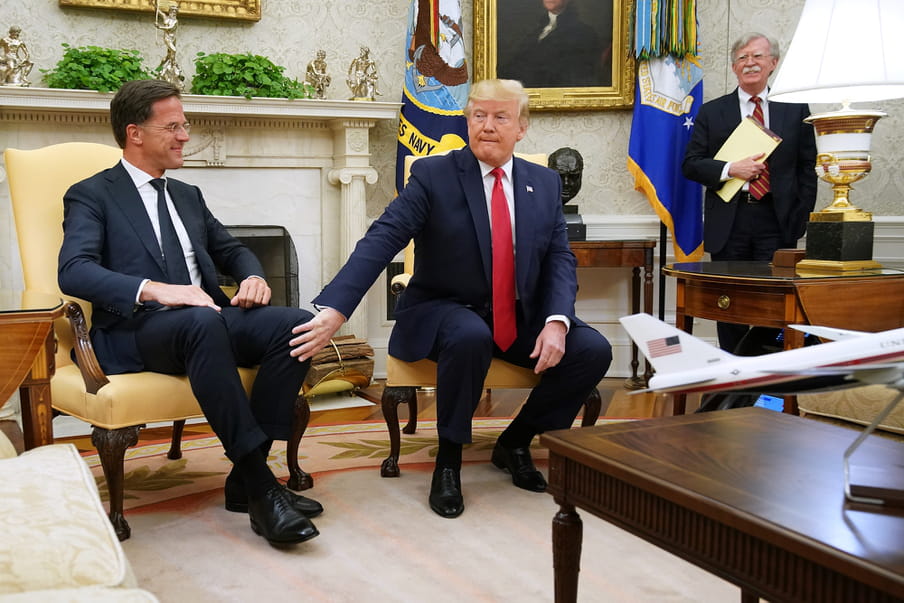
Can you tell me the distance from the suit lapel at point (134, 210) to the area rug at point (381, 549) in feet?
2.62

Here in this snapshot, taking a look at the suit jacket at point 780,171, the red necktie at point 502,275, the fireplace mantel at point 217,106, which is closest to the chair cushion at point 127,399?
the red necktie at point 502,275

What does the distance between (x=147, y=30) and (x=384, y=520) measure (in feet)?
10.1

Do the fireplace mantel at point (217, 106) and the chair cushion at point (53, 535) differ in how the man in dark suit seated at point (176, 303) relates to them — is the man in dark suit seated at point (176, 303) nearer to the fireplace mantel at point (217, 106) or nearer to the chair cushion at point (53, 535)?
the chair cushion at point (53, 535)

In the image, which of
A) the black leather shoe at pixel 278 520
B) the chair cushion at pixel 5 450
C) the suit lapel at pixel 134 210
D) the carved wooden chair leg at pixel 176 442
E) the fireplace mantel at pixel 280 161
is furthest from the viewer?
the fireplace mantel at pixel 280 161

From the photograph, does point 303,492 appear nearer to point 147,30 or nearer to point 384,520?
point 384,520

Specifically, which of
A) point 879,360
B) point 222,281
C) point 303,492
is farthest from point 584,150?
point 879,360

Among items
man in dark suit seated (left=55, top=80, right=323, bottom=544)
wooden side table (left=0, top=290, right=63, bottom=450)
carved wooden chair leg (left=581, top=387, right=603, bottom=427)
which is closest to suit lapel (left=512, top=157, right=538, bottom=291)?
carved wooden chair leg (left=581, top=387, right=603, bottom=427)

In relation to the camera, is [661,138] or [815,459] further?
[661,138]

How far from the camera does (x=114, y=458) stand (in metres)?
2.32

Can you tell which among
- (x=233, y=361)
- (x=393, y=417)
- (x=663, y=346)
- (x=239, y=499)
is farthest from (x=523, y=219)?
(x=663, y=346)

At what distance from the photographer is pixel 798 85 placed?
8.86 ft

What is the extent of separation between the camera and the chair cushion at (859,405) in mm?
2244

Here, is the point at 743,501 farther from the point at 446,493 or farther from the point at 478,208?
the point at 478,208

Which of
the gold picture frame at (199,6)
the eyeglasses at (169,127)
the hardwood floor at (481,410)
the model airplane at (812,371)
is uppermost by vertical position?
the gold picture frame at (199,6)
